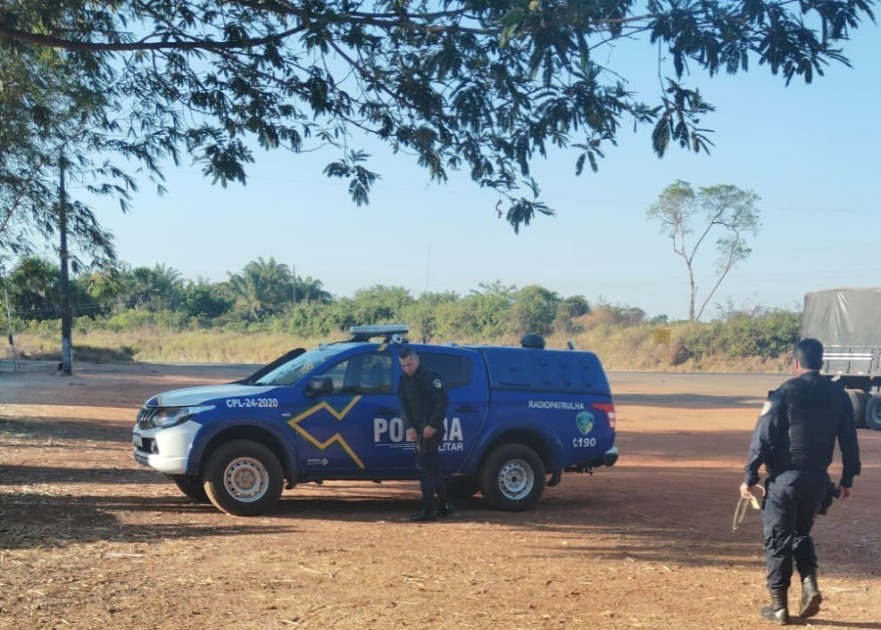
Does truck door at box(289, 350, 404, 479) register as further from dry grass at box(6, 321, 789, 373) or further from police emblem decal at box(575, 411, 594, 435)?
dry grass at box(6, 321, 789, 373)

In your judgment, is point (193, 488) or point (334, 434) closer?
point (334, 434)

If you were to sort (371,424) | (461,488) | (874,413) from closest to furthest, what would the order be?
(371,424)
(461,488)
(874,413)

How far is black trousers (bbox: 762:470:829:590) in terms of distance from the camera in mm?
6746

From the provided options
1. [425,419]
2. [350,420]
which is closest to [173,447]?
[350,420]

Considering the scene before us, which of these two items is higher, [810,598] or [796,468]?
[796,468]

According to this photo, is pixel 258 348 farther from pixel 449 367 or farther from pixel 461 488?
pixel 449 367

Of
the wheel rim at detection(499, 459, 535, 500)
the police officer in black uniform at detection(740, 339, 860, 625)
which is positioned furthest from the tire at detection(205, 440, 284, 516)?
the police officer in black uniform at detection(740, 339, 860, 625)

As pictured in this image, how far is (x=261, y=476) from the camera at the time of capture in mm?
10617

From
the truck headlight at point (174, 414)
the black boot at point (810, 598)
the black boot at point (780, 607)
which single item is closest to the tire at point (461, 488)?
the truck headlight at point (174, 414)

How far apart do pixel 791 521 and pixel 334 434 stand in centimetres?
541

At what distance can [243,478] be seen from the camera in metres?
10.6

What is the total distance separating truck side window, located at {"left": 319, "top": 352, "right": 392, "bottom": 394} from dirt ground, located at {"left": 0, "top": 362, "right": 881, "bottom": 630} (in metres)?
1.31

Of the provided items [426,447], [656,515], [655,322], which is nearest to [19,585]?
[426,447]

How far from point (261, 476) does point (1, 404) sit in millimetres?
18276
